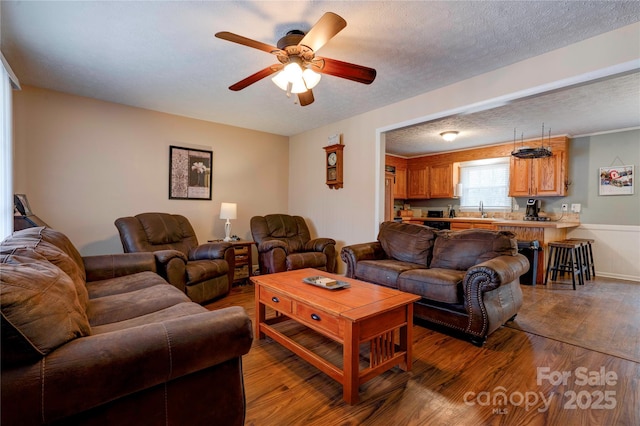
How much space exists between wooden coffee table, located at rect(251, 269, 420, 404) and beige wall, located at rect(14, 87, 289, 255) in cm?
280

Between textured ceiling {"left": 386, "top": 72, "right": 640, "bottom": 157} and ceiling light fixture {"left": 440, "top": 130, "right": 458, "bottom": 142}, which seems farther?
ceiling light fixture {"left": 440, "top": 130, "right": 458, "bottom": 142}

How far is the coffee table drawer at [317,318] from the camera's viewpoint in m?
1.82

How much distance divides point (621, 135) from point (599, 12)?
4.07m

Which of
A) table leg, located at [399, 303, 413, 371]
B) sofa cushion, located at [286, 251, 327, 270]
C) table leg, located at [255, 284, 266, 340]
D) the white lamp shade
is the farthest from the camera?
the white lamp shade

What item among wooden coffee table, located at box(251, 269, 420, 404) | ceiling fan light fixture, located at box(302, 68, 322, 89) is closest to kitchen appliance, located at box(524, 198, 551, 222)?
wooden coffee table, located at box(251, 269, 420, 404)

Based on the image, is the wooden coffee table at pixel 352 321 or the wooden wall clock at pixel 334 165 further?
the wooden wall clock at pixel 334 165

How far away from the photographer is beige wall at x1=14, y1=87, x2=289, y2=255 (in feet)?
11.3

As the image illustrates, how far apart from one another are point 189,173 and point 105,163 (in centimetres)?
104

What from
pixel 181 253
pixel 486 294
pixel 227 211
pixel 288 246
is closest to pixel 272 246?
pixel 288 246

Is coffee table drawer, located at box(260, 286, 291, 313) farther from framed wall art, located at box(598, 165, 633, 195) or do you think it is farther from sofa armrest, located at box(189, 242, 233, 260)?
framed wall art, located at box(598, 165, 633, 195)

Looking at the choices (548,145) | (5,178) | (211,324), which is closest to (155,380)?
(211,324)


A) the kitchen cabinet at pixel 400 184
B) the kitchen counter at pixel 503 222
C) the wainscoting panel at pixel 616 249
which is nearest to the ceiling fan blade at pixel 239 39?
the kitchen counter at pixel 503 222

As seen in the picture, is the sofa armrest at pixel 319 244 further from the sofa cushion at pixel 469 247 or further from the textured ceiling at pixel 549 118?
the textured ceiling at pixel 549 118

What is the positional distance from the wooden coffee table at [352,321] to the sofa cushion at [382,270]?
0.76 metres
